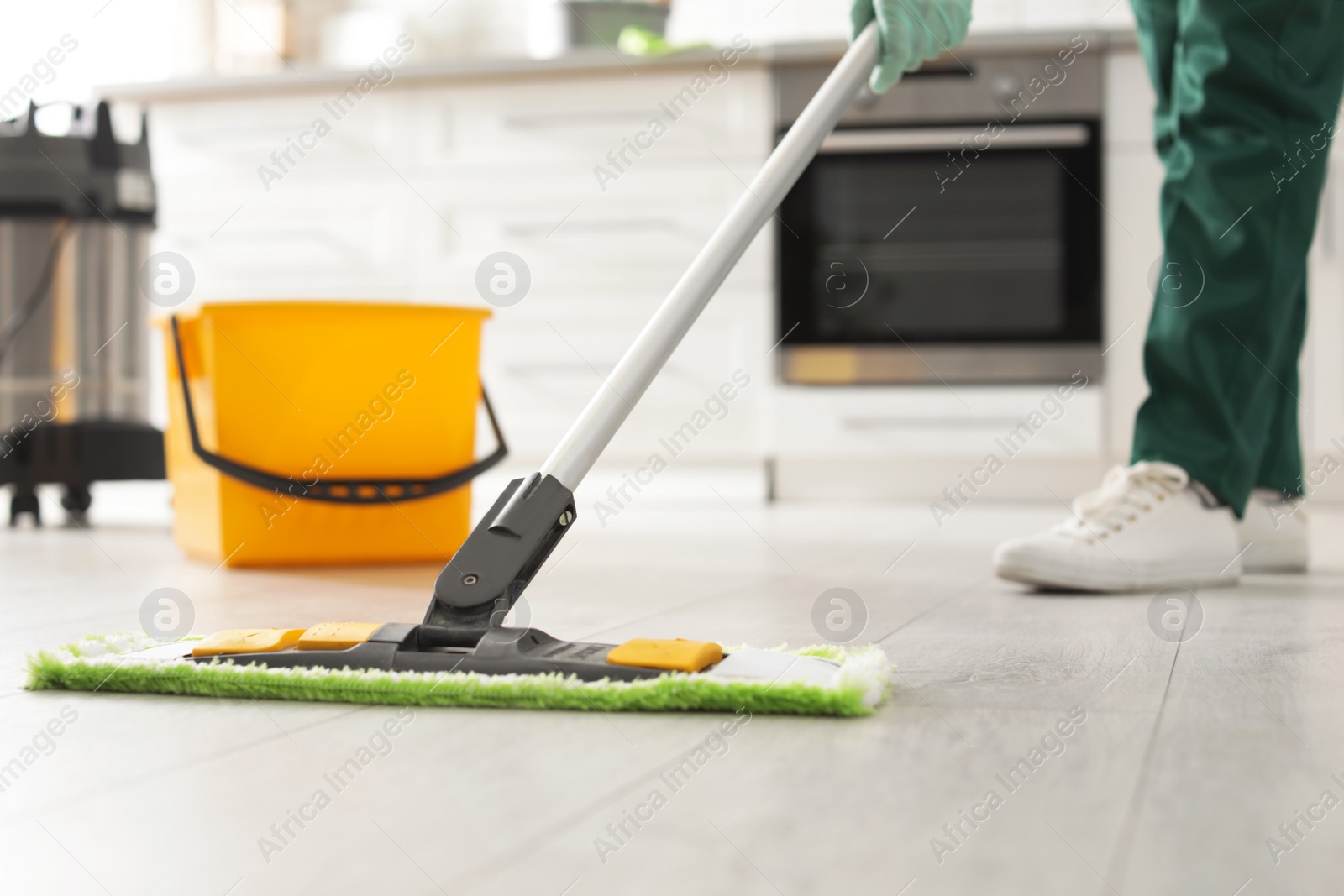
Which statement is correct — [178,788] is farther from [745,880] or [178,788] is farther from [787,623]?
[787,623]

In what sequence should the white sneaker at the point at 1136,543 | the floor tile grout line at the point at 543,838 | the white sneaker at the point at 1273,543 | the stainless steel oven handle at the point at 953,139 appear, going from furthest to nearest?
the stainless steel oven handle at the point at 953,139 < the white sneaker at the point at 1273,543 < the white sneaker at the point at 1136,543 < the floor tile grout line at the point at 543,838

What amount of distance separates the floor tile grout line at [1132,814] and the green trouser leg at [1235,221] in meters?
0.61

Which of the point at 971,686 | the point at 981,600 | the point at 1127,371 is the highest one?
the point at 971,686

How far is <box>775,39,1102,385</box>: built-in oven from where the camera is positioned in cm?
236

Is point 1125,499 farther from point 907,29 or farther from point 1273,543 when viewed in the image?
point 907,29

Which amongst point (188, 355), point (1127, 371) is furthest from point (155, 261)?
point (1127, 371)

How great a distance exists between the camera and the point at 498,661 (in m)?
0.64

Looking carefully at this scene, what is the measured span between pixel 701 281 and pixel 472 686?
0.34 m

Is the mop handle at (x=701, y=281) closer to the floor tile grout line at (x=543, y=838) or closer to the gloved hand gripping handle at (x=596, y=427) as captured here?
the gloved hand gripping handle at (x=596, y=427)

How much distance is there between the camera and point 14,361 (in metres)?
1.94

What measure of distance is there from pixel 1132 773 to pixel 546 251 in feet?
7.15

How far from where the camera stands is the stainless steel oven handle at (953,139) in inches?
92.7

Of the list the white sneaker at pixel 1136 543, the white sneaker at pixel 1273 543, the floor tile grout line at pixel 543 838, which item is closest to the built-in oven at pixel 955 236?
the white sneaker at pixel 1273 543

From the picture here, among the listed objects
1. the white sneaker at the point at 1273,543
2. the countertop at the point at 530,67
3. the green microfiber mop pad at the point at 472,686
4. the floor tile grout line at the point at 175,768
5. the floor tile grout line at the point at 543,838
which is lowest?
the white sneaker at the point at 1273,543
